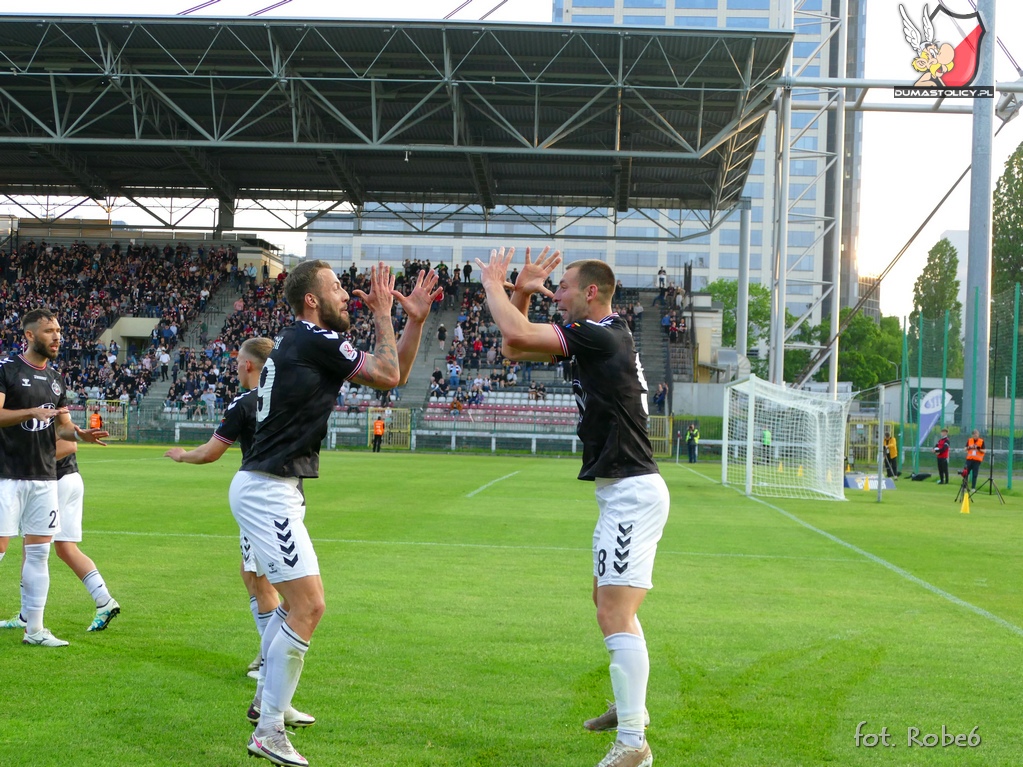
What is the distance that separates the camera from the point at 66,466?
313 inches

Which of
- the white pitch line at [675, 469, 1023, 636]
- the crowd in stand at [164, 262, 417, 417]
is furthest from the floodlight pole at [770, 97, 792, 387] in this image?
the white pitch line at [675, 469, 1023, 636]

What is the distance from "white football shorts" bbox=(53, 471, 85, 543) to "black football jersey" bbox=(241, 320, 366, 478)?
342 cm

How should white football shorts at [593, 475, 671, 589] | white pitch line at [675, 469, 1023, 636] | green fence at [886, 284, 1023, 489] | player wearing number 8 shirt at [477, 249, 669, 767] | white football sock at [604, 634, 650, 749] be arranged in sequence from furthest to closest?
green fence at [886, 284, 1023, 489], white pitch line at [675, 469, 1023, 636], white football shorts at [593, 475, 671, 589], player wearing number 8 shirt at [477, 249, 669, 767], white football sock at [604, 634, 650, 749]

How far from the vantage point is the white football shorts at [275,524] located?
4.95 metres

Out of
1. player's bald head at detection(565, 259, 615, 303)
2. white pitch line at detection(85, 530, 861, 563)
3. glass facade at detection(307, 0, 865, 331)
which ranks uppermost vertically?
glass facade at detection(307, 0, 865, 331)

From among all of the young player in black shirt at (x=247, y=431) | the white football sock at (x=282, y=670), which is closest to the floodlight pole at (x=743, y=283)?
the young player in black shirt at (x=247, y=431)

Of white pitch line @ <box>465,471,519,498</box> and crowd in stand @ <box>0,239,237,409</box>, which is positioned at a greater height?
crowd in stand @ <box>0,239,237,409</box>

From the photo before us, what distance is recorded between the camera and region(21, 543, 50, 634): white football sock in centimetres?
707

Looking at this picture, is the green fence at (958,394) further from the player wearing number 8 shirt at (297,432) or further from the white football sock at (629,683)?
the player wearing number 8 shirt at (297,432)

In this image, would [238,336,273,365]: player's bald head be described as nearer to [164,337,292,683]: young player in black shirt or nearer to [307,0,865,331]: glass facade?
[164,337,292,683]: young player in black shirt

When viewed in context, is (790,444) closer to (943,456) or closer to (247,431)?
(943,456)

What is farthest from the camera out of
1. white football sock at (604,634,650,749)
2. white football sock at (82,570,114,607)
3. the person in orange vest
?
the person in orange vest

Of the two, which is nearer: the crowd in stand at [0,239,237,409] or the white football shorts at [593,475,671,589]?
the white football shorts at [593,475,671,589]

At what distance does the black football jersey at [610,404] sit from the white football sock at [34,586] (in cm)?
429
